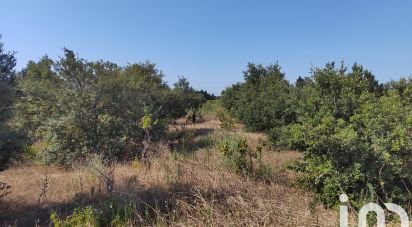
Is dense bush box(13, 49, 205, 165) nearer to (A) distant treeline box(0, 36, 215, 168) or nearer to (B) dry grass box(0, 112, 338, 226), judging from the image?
(A) distant treeline box(0, 36, 215, 168)

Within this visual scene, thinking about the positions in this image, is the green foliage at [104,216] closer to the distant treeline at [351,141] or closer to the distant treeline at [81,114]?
the distant treeline at [351,141]

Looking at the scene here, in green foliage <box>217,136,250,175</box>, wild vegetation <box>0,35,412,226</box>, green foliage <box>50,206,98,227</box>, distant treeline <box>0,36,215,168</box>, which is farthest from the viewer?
distant treeline <box>0,36,215,168</box>

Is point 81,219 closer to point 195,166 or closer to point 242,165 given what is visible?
point 195,166

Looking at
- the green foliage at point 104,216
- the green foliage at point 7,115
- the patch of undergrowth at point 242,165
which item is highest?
the green foliage at point 7,115

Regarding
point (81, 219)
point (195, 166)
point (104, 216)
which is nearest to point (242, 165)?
point (195, 166)

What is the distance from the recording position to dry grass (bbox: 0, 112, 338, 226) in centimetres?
425

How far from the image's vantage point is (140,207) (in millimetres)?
4973

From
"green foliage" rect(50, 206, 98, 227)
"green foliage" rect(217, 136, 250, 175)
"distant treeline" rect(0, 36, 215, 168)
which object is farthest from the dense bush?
"green foliage" rect(50, 206, 98, 227)

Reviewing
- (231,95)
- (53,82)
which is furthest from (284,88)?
(231,95)

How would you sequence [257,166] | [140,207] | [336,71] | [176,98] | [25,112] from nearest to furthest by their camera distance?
[140,207] → [336,71] → [257,166] → [25,112] → [176,98]

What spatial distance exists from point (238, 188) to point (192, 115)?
17.2 m

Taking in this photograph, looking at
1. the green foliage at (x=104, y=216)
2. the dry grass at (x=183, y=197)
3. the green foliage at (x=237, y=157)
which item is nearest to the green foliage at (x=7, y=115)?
the dry grass at (x=183, y=197)

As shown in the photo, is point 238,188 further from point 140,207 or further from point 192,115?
point 192,115

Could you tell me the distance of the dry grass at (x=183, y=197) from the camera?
4246 mm
